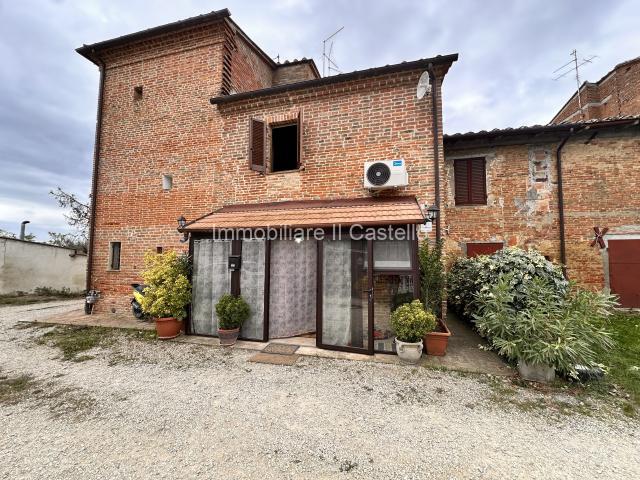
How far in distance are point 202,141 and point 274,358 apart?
6509mm

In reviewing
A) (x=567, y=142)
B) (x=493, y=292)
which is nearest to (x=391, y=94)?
(x=493, y=292)

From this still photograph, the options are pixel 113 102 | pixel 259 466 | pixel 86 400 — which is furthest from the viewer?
pixel 113 102

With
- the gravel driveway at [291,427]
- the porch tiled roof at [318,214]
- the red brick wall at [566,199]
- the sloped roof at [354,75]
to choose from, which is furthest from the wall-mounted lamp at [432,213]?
the sloped roof at [354,75]

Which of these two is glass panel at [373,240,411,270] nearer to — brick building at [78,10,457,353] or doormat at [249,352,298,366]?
brick building at [78,10,457,353]

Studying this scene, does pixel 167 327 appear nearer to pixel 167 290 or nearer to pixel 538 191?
pixel 167 290

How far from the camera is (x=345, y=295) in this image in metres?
5.54

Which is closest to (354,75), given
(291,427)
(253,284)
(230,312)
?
(253,284)

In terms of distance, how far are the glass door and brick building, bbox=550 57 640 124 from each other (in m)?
13.8

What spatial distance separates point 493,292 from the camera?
16.8 ft

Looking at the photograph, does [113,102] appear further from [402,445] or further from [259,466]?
[402,445]

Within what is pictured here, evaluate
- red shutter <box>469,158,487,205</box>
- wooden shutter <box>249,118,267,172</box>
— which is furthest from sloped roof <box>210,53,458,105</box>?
red shutter <box>469,158,487,205</box>

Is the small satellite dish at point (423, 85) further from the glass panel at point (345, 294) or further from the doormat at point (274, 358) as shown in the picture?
the doormat at point (274, 358)

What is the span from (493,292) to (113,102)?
40.1ft

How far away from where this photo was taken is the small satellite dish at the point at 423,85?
611 centimetres
